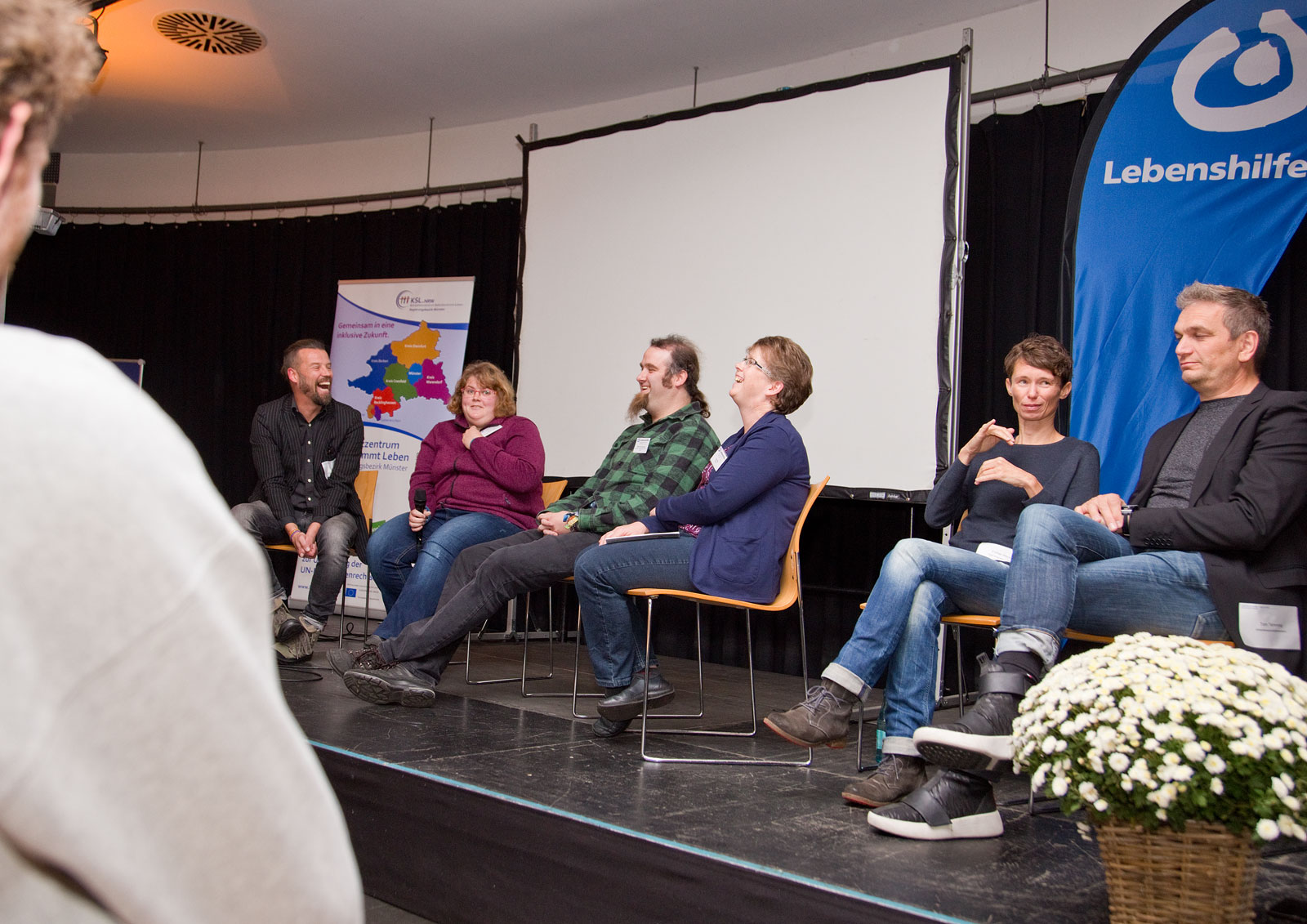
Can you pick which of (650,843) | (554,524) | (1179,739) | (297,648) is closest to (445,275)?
(297,648)

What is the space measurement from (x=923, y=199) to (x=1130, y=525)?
6.00 feet

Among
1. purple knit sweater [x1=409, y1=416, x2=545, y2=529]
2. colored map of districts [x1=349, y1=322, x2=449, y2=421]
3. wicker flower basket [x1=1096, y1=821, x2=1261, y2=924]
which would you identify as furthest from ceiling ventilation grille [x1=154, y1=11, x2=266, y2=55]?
wicker flower basket [x1=1096, y1=821, x2=1261, y2=924]

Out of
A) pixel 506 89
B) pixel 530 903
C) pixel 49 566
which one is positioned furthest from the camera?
pixel 506 89

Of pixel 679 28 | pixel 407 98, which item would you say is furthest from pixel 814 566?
pixel 407 98

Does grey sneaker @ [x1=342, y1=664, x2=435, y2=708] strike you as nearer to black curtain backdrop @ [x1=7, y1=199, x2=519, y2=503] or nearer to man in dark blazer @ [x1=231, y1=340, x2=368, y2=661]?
man in dark blazer @ [x1=231, y1=340, x2=368, y2=661]

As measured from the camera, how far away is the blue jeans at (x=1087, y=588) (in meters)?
2.13

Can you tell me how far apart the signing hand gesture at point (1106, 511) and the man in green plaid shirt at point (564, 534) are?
3.97 feet

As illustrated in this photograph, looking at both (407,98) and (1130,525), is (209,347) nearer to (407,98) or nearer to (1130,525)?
(407,98)

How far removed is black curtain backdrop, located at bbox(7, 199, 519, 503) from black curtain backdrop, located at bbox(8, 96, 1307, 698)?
0.01 m

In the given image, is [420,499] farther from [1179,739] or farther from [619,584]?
[1179,739]

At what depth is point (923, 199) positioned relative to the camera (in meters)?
3.74

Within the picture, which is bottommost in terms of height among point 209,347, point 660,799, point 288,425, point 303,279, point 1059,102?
point 660,799

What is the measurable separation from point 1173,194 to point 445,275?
3.89m

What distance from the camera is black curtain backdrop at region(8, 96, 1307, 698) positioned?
3.99m
